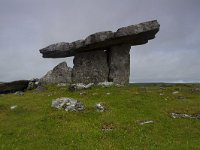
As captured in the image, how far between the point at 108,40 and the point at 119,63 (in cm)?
619

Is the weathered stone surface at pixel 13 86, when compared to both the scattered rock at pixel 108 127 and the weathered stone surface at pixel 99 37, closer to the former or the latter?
the weathered stone surface at pixel 99 37

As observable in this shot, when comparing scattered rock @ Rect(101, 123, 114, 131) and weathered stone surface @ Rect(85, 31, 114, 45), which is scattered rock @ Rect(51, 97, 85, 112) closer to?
scattered rock @ Rect(101, 123, 114, 131)

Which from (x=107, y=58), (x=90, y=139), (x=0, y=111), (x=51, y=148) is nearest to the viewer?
(x=51, y=148)

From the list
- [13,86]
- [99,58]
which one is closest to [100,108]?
[99,58]

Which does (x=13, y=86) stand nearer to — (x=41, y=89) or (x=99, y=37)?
(x=41, y=89)

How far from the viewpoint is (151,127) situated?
28.5 metres

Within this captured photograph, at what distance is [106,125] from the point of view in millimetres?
29703

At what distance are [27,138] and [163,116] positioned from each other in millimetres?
12090

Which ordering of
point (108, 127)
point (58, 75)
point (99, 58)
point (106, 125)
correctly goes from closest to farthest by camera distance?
point (108, 127), point (106, 125), point (99, 58), point (58, 75)

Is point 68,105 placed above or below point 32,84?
below

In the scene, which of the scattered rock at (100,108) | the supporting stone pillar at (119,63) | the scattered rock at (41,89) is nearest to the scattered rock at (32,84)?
the scattered rock at (41,89)

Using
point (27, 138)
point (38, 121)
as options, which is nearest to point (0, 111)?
point (38, 121)

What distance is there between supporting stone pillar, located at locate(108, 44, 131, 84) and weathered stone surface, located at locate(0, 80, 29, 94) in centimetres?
1413

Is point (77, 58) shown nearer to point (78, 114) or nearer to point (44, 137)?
point (78, 114)
